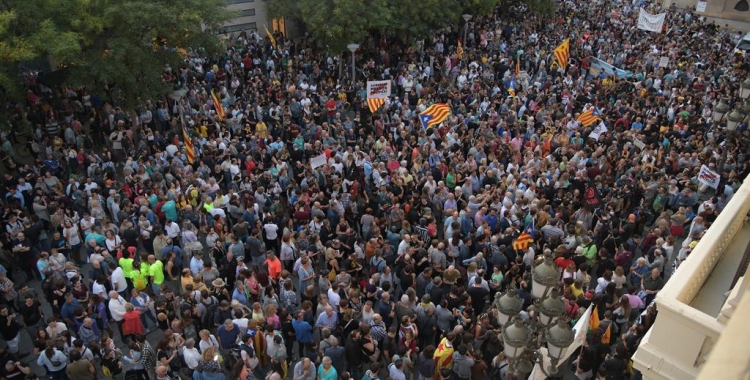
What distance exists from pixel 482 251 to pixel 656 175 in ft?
19.5

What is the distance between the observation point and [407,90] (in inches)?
909

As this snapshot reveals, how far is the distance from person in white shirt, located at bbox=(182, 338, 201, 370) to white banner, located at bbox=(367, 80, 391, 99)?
1159 centimetres

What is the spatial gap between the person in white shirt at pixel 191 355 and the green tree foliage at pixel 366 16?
17094 mm

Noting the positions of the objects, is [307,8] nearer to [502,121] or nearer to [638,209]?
[502,121]

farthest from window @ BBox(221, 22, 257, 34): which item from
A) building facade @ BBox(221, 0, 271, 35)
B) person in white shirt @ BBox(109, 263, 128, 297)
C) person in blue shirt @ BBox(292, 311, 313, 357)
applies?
person in blue shirt @ BBox(292, 311, 313, 357)

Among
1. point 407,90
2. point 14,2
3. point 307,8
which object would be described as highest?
point 14,2

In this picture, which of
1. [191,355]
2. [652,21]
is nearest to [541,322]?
→ [191,355]

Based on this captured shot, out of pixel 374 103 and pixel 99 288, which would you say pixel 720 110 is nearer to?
pixel 374 103

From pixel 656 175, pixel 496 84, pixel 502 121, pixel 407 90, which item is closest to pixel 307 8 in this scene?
pixel 407 90

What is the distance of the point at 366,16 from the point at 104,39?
10563 mm

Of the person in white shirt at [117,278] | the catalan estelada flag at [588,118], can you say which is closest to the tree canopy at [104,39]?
the person in white shirt at [117,278]

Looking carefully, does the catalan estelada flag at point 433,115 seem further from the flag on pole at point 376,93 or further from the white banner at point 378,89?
the white banner at point 378,89

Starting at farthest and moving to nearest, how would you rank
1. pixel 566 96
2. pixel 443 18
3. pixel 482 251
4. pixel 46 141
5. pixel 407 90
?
pixel 443 18
pixel 407 90
pixel 566 96
pixel 46 141
pixel 482 251

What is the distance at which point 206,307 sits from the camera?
35.6ft
